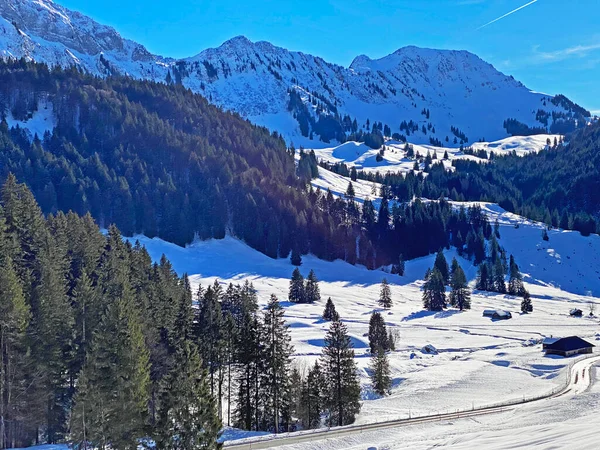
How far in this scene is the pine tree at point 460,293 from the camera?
383ft

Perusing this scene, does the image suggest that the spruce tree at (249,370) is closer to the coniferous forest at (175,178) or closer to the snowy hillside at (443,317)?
the snowy hillside at (443,317)

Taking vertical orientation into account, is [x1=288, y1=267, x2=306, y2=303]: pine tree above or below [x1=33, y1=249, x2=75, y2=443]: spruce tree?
above

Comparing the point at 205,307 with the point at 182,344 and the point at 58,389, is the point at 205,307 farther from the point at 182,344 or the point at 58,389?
the point at 58,389

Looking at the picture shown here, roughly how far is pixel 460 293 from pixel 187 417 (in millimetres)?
101496

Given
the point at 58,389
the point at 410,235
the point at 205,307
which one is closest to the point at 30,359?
the point at 58,389

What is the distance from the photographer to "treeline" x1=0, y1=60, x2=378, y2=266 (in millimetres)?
138500

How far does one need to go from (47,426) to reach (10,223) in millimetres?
23617

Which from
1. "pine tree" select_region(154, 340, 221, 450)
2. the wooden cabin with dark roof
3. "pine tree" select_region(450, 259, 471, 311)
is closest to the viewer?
"pine tree" select_region(154, 340, 221, 450)

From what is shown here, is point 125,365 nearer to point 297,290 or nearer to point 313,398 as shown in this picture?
point 313,398

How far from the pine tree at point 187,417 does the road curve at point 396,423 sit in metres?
Answer: 6.63

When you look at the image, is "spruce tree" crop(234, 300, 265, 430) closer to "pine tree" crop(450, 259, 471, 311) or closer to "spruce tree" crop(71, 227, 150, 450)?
"spruce tree" crop(71, 227, 150, 450)

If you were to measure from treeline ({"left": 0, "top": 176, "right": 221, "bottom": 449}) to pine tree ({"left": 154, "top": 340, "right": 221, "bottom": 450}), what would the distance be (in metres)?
0.05

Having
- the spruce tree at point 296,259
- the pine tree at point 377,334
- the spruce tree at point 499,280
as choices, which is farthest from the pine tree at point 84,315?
the spruce tree at point 499,280

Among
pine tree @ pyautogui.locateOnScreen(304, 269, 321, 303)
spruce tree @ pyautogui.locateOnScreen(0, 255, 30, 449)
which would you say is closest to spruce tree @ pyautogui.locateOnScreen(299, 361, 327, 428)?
spruce tree @ pyautogui.locateOnScreen(0, 255, 30, 449)
